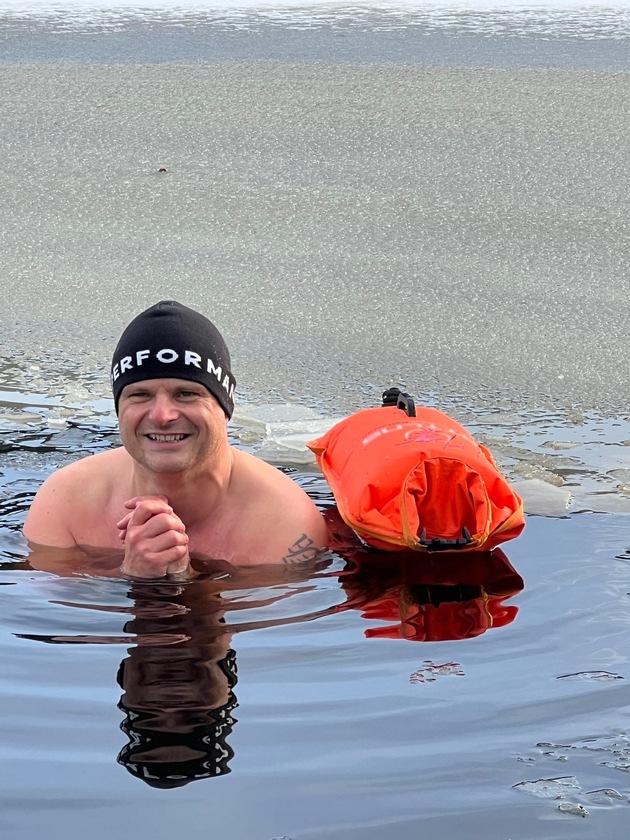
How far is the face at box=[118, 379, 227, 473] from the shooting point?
3.63 metres

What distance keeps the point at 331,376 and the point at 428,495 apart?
169 cm

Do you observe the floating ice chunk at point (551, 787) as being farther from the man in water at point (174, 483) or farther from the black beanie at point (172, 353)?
the black beanie at point (172, 353)

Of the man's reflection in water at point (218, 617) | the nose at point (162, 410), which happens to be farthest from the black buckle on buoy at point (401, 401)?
the nose at point (162, 410)

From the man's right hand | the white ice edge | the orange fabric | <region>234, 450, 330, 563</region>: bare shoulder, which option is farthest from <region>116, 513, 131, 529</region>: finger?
the white ice edge

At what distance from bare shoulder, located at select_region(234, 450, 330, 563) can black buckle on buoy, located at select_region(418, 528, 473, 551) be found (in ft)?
1.30

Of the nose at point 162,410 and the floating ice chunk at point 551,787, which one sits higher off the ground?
the nose at point 162,410

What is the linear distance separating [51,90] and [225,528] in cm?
564

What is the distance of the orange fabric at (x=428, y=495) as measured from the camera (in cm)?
375

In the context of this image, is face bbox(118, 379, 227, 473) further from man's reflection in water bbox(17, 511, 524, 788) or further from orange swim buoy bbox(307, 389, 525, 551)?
orange swim buoy bbox(307, 389, 525, 551)

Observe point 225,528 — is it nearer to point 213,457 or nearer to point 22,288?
point 213,457

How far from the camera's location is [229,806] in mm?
2537

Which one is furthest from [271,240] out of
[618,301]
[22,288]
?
[618,301]

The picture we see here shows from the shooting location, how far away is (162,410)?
360 cm

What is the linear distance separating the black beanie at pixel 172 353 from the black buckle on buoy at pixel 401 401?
0.64 metres
